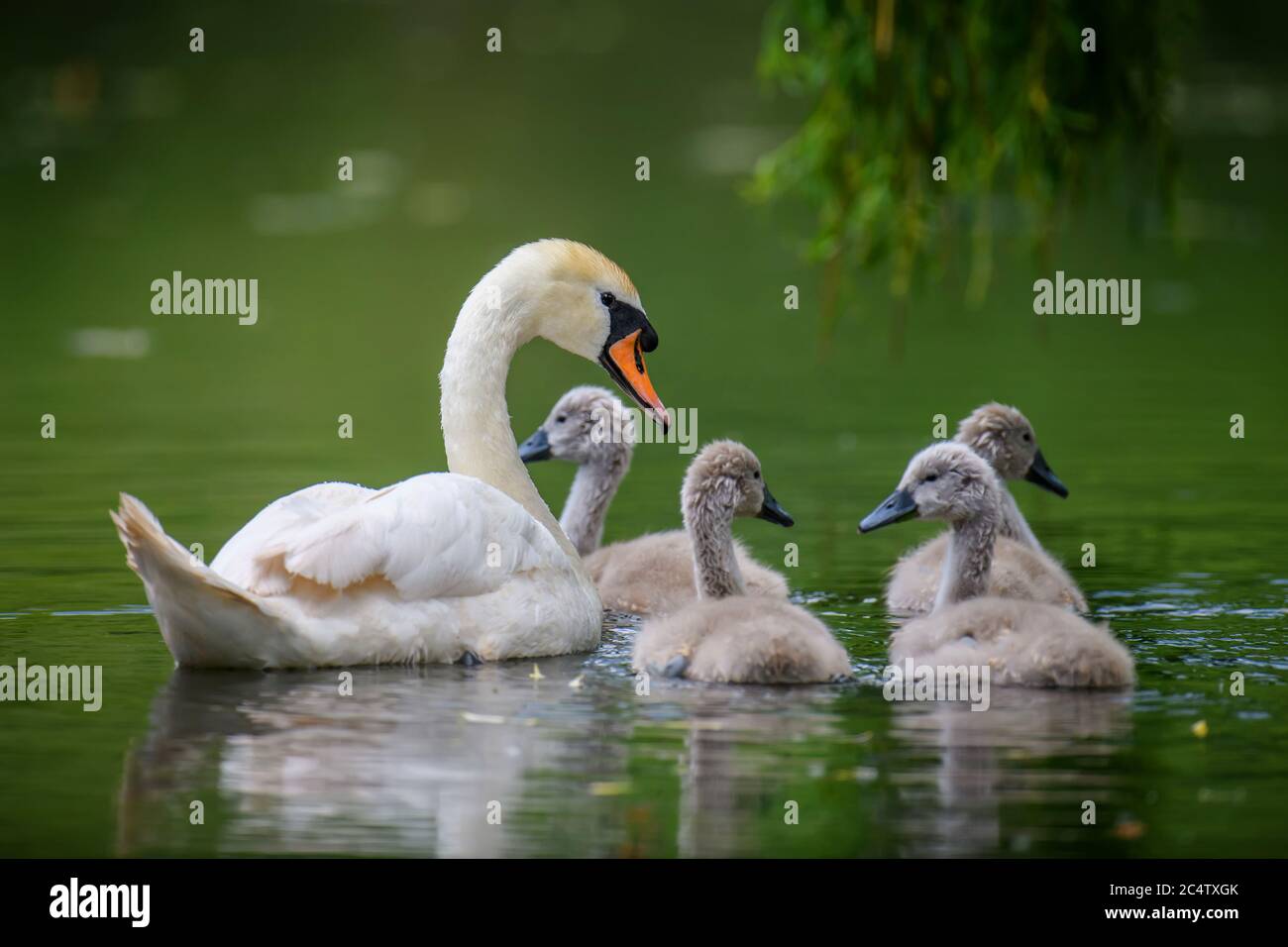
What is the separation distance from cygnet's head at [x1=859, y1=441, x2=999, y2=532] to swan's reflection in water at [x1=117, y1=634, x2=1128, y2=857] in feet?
4.38

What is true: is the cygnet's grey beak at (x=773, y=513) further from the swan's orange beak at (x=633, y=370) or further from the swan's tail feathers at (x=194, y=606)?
the swan's tail feathers at (x=194, y=606)

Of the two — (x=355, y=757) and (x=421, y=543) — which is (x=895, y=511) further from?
(x=355, y=757)

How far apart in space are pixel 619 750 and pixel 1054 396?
922 centimetres

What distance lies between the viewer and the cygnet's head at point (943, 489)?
9961mm

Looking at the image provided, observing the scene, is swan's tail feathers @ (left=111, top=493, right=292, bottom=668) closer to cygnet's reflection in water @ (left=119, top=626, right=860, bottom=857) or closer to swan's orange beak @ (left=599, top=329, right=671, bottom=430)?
cygnet's reflection in water @ (left=119, top=626, right=860, bottom=857)

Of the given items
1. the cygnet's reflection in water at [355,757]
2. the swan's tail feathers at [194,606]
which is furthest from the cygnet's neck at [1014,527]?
the swan's tail feathers at [194,606]

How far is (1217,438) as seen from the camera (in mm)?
14891

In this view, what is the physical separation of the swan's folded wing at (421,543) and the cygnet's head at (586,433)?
2.38m

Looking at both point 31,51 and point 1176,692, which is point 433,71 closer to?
point 31,51

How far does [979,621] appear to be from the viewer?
8.98m

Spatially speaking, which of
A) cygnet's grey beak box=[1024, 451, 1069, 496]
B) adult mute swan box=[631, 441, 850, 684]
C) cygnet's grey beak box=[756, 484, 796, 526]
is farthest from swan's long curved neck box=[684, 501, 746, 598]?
cygnet's grey beak box=[1024, 451, 1069, 496]

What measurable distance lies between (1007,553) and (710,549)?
1.38 metres

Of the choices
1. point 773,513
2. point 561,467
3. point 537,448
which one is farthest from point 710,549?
point 561,467

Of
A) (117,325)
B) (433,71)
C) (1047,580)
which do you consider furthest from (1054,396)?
(433,71)
